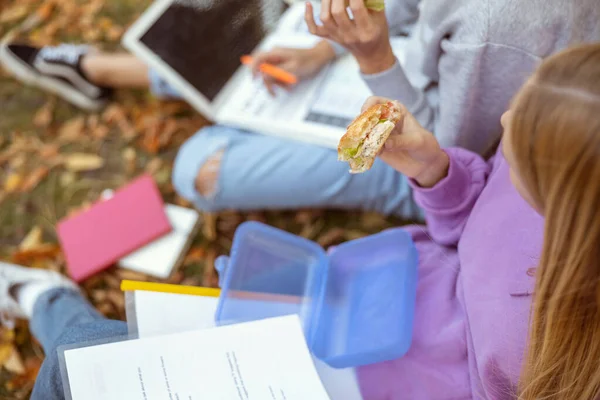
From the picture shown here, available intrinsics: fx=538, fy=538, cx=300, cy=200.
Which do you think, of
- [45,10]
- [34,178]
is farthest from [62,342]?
[45,10]

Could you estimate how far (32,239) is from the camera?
1.45m

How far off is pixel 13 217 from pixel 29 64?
474 millimetres

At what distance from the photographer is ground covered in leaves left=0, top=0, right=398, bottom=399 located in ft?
4.42

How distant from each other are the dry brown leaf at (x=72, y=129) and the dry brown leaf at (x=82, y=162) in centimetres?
7

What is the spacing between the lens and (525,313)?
698 mm

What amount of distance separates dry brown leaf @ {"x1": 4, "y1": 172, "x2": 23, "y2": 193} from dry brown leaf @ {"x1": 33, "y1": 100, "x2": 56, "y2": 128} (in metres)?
0.19

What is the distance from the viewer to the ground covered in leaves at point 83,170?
1.35 meters

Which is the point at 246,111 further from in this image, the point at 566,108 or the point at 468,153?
the point at 566,108

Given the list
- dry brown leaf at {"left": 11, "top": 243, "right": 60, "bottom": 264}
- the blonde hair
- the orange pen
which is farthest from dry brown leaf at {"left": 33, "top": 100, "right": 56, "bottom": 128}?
the blonde hair

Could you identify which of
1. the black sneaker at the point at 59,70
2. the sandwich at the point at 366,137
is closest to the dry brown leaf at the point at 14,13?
the black sneaker at the point at 59,70

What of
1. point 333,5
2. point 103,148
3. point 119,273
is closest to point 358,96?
point 333,5

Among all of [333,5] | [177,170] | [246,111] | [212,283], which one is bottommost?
[212,283]

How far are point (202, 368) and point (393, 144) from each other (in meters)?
0.39

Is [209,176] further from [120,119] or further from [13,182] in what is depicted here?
[13,182]
